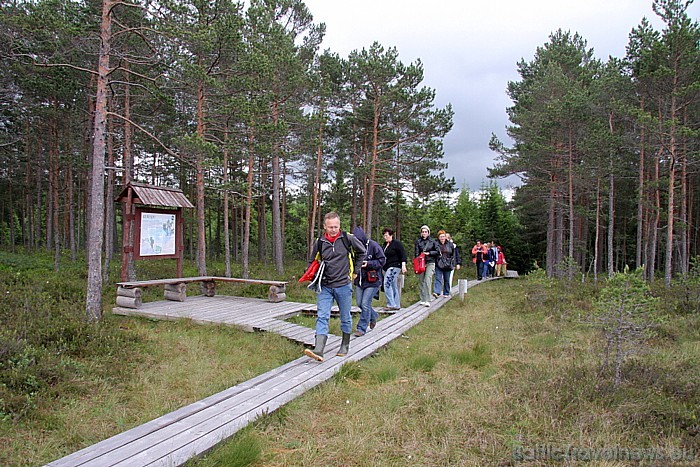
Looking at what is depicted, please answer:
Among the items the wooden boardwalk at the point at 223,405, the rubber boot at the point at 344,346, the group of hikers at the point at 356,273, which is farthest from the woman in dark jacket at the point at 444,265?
the rubber boot at the point at 344,346

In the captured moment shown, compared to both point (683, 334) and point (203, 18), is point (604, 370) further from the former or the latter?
point (203, 18)

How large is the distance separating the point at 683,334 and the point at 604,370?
4018 mm

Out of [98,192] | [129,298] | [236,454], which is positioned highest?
[98,192]

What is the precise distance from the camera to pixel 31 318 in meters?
6.12

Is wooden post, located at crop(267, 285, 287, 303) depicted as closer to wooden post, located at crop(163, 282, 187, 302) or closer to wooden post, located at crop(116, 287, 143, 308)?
wooden post, located at crop(163, 282, 187, 302)

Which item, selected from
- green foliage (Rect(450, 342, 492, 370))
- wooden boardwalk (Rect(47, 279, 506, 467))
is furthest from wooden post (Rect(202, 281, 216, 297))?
green foliage (Rect(450, 342, 492, 370))

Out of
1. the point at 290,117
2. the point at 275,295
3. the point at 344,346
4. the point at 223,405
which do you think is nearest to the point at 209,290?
the point at 275,295

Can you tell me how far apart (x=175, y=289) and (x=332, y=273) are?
19.6ft

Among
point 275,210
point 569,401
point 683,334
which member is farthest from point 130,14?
point 683,334

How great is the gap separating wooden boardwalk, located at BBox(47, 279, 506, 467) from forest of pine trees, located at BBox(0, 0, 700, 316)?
3.00 m

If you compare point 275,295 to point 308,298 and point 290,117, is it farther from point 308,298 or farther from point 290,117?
point 290,117

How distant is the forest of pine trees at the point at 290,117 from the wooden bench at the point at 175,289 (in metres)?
1.38

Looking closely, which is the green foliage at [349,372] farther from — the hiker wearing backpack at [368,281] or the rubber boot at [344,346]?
the hiker wearing backpack at [368,281]

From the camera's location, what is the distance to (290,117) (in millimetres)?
17250
